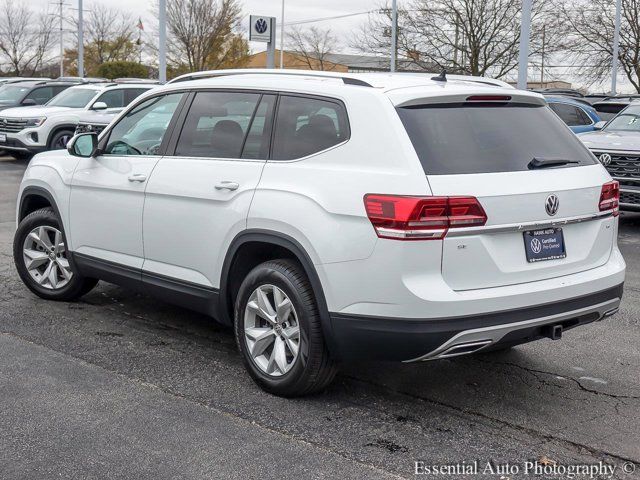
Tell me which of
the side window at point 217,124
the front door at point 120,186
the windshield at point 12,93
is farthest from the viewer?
the windshield at point 12,93

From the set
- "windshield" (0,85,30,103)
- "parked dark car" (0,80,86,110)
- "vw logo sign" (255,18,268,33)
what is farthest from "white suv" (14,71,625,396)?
"windshield" (0,85,30,103)

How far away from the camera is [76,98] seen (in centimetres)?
1953

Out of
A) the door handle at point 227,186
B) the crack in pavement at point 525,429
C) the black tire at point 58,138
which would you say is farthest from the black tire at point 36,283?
the black tire at point 58,138

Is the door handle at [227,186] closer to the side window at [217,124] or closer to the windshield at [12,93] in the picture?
the side window at [217,124]

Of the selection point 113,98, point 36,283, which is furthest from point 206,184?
point 113,98

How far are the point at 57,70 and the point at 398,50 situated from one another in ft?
148

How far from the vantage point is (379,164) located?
4227 mm

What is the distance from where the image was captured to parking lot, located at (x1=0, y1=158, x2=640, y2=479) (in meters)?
3.92

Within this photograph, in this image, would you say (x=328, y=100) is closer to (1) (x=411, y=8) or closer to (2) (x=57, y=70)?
(1) (x=411, y=8)

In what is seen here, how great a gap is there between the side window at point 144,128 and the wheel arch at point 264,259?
1123 mm

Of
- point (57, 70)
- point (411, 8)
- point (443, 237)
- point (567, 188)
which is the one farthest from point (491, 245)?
point (57, 70)

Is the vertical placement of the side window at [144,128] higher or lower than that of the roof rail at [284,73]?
lower

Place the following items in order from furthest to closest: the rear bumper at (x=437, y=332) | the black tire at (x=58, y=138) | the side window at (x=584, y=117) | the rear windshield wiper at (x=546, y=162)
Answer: the black tire at (x=58, y=138) < the side window at (x=584, y=117) < the rear windshield wiper at (x=546, y=162) < the rear bumper at (x=437, y=332)

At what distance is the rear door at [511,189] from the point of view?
13.5 feet
